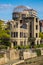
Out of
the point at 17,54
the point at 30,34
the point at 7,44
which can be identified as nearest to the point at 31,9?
the point at 30,34

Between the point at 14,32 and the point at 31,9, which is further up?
the point at 31,9

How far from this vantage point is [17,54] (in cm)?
5841

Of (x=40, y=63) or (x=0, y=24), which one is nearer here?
(x=40, y=63)

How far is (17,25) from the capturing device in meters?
75.9

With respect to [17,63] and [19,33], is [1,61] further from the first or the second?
[19,33]

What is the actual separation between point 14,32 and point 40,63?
74.2ft

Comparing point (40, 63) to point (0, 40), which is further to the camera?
point (0, 40)

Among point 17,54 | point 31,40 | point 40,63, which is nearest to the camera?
point 40,63

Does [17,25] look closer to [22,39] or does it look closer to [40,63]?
[22,39]

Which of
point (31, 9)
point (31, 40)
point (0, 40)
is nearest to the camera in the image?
point (0, 40)

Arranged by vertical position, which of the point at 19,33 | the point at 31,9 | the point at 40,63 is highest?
the point at 31,9

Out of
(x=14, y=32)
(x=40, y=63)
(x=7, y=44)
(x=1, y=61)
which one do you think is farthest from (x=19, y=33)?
(x=1, y=61)

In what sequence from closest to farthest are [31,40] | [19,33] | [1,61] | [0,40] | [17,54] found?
[1,61] → [17,54] → [0,40] → [19,33] → [31,40]

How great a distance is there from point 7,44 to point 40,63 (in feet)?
61.4
